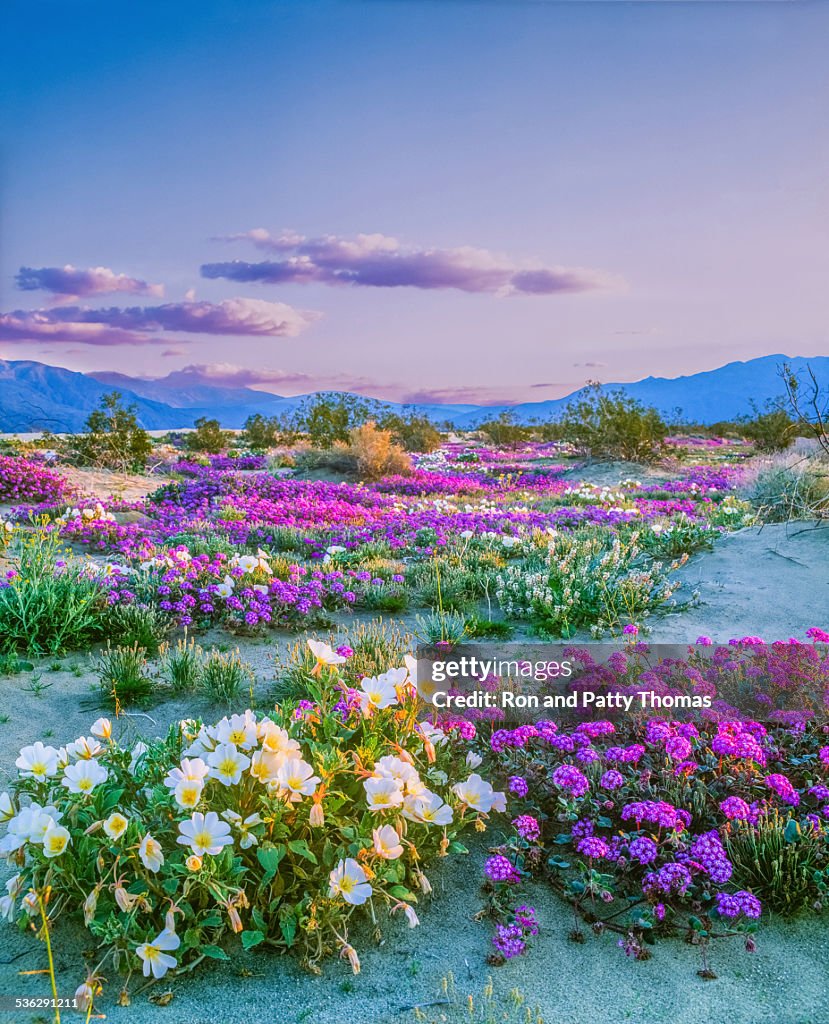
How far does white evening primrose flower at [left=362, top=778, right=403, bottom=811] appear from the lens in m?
2.73

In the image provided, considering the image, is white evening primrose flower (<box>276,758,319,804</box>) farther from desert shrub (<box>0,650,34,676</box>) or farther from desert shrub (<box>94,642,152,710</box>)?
desert shrub (<box>0,650,34,676</box>)

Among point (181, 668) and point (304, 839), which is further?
point (181, 668)

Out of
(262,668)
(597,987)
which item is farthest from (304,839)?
(262,668)

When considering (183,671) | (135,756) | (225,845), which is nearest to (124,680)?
(183,671)

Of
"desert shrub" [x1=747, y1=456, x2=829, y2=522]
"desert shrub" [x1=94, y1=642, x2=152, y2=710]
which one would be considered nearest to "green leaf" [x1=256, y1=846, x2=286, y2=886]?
"desert shrub" [x1=94, y1=642, x2=152, y2=710]

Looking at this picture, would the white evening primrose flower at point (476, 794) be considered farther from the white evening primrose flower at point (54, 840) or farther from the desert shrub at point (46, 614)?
the desert shrub at point (46, 614)

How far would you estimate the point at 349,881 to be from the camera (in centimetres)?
261

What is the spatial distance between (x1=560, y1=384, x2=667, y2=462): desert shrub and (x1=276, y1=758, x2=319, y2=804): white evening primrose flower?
2200 cm

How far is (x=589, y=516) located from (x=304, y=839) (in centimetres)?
1046

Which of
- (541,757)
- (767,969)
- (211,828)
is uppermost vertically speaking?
(211,828)

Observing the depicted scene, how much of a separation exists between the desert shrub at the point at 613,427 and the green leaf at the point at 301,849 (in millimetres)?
22027

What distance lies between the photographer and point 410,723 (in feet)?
11.3

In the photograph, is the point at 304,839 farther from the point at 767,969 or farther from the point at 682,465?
the point at 682,465

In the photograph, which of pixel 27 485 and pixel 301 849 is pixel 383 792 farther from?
pixel 27 485
